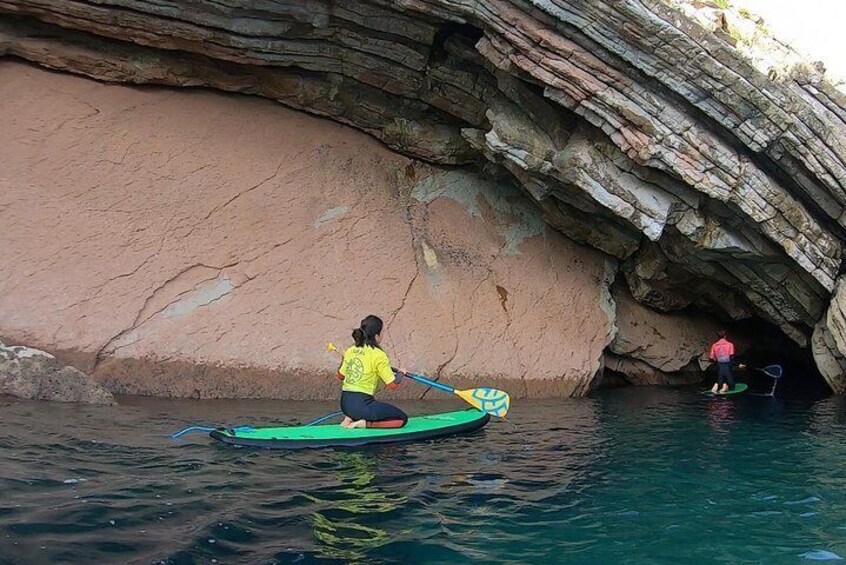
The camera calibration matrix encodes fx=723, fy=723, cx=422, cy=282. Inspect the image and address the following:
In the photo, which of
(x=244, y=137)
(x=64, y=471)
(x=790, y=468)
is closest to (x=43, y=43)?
(x=244, y=137)

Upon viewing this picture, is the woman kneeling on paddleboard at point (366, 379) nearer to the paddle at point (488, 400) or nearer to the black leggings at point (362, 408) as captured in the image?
the black leggings at point (362, 408)

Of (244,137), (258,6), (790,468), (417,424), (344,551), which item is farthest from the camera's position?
(244,137)

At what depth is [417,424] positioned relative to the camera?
10.1 m

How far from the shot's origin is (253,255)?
13.5 metres

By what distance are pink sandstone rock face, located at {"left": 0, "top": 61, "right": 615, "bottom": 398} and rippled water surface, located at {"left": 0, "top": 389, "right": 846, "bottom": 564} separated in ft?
5.32

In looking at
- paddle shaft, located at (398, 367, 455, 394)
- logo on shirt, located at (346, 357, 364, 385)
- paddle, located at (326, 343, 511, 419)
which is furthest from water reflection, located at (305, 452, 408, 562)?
paddle, located at (326, 343, 511, 419)

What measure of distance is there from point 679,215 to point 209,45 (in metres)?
9.37

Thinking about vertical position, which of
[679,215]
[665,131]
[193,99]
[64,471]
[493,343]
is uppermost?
[193,99]

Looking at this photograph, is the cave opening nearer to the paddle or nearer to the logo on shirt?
the paddle

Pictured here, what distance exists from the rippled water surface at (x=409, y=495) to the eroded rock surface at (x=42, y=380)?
1.72 feet

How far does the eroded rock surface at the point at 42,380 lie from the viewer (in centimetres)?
1038

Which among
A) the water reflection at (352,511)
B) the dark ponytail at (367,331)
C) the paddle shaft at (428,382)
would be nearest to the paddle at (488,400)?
the paddle shaft at (428,382)

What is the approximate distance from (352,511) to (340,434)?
268 centimetres

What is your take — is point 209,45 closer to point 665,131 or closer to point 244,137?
point 244,137
